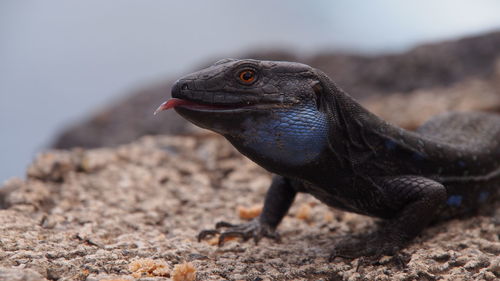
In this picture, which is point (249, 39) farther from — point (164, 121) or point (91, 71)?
point (164, 121)

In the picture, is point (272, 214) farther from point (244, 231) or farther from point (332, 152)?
point (332, 152)

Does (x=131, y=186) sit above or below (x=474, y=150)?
below

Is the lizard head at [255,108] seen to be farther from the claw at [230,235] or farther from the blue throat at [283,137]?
the claw at [230,235]

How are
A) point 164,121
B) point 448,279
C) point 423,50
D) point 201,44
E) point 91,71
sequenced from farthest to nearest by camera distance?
1. point 201,44
2. point 91,71
3. point 423,50
4. point 164,121
5. point 448,279

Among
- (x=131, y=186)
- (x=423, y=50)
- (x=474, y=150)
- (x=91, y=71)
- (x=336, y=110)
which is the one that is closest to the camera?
(x=336, y=110)

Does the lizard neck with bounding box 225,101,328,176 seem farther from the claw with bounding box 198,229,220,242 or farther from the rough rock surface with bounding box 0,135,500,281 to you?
the claw with bounding box 198,229,220,242

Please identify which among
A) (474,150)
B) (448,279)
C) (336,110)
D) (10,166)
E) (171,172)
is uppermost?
(336,110)

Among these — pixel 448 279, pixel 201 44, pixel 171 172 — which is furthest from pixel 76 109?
pixel 448 279
